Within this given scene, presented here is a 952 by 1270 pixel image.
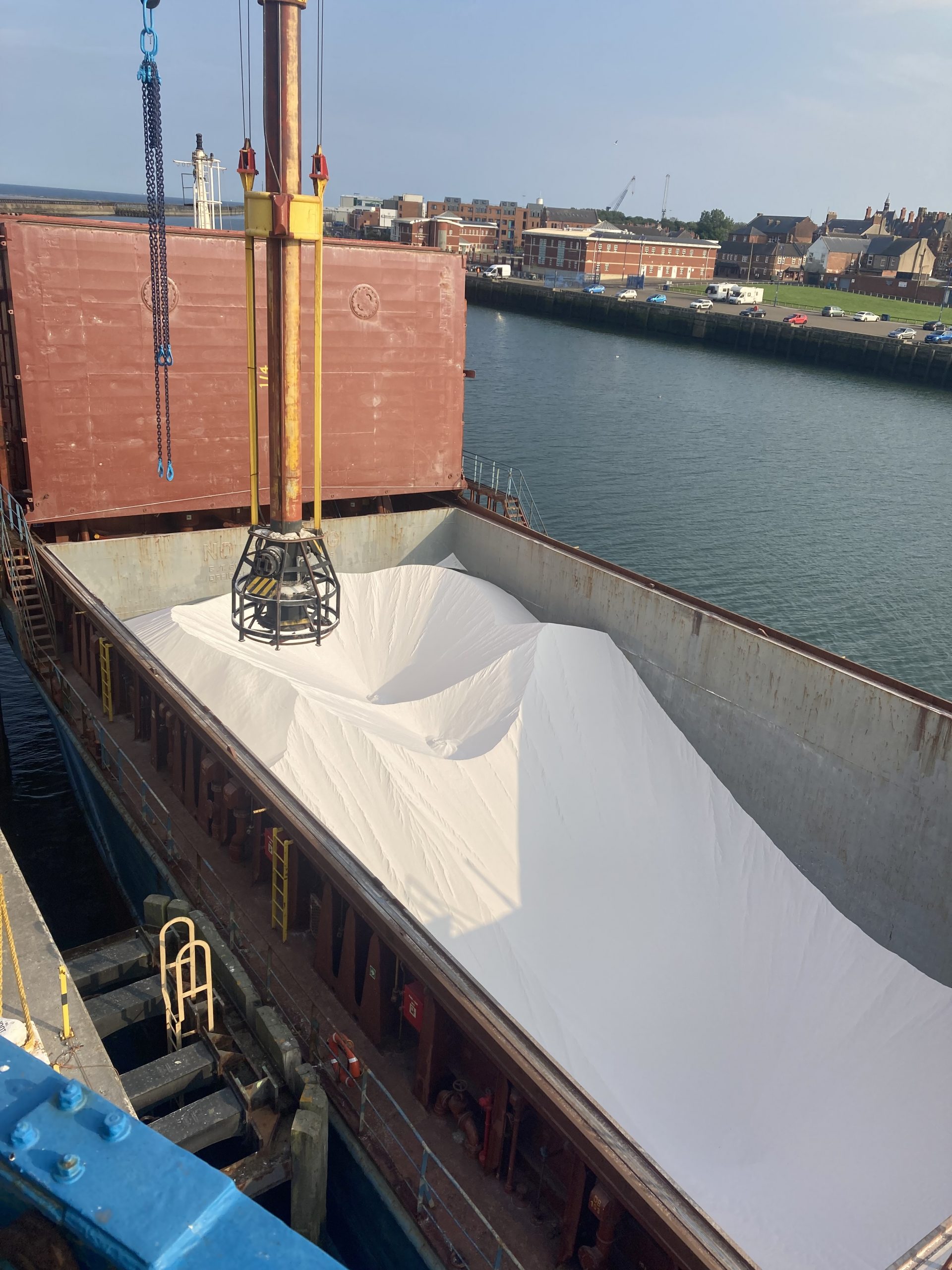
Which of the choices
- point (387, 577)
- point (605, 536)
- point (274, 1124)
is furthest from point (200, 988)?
point (605, 536)

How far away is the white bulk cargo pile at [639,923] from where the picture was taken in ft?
24.3

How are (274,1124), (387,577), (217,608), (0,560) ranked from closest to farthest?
(274,1124)
(0,560)
(217,608)
(387,577)

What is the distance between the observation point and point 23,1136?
250cm

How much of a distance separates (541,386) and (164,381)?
3969 centimetres

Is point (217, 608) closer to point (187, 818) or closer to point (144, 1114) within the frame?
point (187, 818)

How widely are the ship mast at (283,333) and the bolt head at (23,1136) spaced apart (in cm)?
676

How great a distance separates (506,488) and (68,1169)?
31.6 m

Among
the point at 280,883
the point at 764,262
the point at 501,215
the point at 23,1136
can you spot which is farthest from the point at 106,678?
the point at 501,215

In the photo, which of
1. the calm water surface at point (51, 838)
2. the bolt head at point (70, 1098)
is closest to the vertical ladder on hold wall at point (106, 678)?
the calm water surface at point (51, 838)

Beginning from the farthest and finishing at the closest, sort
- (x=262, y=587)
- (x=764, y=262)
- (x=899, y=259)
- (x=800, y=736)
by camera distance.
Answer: (x=764, y=262) < (x=899, y=259) < (x=800, y=736) < (x=262, y=587)

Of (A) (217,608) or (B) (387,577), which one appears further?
(B) (387,577)

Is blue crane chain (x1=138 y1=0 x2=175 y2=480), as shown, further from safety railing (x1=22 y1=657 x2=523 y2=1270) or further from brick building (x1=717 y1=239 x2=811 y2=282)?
brick building (x1=717 y1=239 x2=811 y2=282)

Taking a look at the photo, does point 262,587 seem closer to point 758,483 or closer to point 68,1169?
point 68,1169

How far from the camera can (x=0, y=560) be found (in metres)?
14.0
